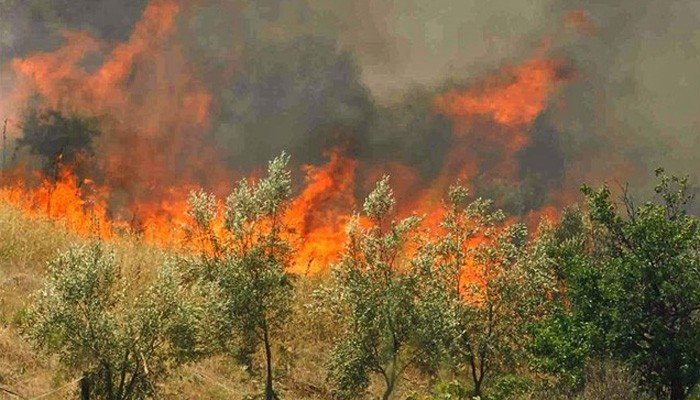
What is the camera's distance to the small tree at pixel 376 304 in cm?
3130

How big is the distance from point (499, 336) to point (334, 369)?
11189 millimetres

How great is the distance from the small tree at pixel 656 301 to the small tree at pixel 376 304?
1024 cm

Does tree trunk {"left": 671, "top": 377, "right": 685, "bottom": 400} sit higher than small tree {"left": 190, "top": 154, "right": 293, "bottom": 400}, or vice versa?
small tree {"left": 190, "top": 154, "right": 293, "bottom": 400}

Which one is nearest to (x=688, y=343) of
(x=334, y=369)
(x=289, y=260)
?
(x=334, y=369)

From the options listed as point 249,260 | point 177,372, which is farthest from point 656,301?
point 177,372

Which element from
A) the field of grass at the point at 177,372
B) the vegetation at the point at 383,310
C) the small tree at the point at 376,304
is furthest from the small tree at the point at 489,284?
the small tree at the point at 376,304

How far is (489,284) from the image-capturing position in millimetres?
39000

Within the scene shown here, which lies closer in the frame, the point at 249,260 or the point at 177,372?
A: the point at 249,260

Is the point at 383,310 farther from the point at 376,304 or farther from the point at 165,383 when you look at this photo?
the point at 165,383

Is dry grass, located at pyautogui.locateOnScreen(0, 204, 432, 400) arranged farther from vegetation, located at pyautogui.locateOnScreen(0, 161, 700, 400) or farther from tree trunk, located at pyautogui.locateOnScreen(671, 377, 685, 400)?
tree trunk, located at pyautogui.locateOnScreen(671, 377, 685, 400)

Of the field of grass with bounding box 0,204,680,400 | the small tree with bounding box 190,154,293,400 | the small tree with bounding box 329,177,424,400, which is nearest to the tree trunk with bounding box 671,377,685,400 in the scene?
the field of grass with bounding box 0,204,680,400

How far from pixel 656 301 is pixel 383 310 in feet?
45.4

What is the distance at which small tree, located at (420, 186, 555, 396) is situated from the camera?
1511 inches

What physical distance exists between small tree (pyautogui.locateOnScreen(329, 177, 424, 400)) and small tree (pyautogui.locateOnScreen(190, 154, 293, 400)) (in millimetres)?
3166
